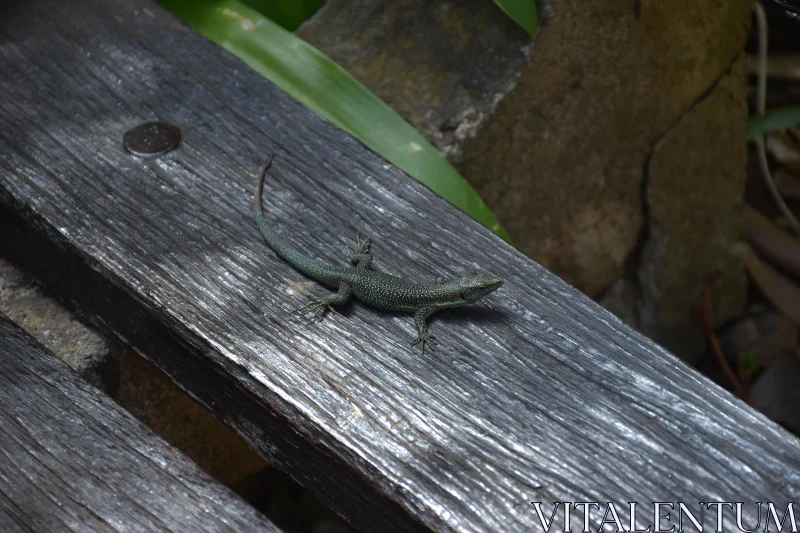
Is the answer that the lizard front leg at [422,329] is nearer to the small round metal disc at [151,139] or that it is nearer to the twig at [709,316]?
the small round metal disc at [151,139]

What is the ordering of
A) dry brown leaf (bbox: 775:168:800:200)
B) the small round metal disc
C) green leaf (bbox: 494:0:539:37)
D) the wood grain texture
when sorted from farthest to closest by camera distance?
dry brown leaf (bbox: 775:168:800:200), green leaf (bbox: 494:0:539:37), the small round metal disc, the wood grain texture

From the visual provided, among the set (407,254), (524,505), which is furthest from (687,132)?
(524,505)

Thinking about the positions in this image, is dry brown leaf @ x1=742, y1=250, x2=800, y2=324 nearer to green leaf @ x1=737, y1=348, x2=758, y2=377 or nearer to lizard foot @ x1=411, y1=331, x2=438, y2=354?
green leaf @ x1=737, y1=348, x2=758, y2=377

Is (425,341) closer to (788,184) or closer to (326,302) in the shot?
(326,302)

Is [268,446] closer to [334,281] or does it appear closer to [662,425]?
[334,281]

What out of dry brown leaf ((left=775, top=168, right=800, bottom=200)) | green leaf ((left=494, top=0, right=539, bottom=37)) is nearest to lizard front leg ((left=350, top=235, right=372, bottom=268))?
green leaf ((left=494, top=0, right=539, bottom=37))

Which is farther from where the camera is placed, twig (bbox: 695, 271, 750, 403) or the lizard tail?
twig (bbox: 695, 271, 750, 403)

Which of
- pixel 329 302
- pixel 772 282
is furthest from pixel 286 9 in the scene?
pixel 772 282
